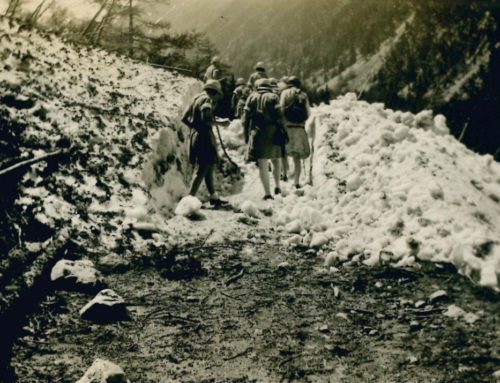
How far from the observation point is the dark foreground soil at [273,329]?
3.61 meters

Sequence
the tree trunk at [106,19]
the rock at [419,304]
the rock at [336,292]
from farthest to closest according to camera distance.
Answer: the tree trunk at [106,19] < the rock at [336,292] < the rock at [419,304]

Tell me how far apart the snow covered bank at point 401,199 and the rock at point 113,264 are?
2.36 meters

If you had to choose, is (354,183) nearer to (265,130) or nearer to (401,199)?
(401,199)

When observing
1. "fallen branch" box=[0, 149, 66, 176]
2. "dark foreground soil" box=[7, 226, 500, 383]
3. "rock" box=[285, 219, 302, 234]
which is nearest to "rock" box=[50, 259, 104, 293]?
"dark foreground soil" box=[7, 226, 500, 383]

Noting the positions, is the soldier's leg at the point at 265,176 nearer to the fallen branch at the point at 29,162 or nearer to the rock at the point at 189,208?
the rock at the point at 189,208

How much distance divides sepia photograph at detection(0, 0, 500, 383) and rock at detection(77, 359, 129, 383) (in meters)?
0.01

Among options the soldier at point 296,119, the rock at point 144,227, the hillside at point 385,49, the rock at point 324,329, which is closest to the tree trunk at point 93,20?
the hillside at point 385,49

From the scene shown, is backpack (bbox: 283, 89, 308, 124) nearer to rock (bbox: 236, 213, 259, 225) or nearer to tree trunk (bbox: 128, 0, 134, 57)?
rock (bbox: 236, 213, 259, 225)

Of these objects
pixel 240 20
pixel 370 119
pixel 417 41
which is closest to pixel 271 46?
pixel 240 20

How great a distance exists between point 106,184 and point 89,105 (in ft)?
7.17

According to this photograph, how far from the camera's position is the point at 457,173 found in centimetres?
693

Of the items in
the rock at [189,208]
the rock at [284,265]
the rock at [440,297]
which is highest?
the rock at [189,208]

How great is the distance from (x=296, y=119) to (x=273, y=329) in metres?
5.80

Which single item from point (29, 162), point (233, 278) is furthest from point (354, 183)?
point (29, 162)
